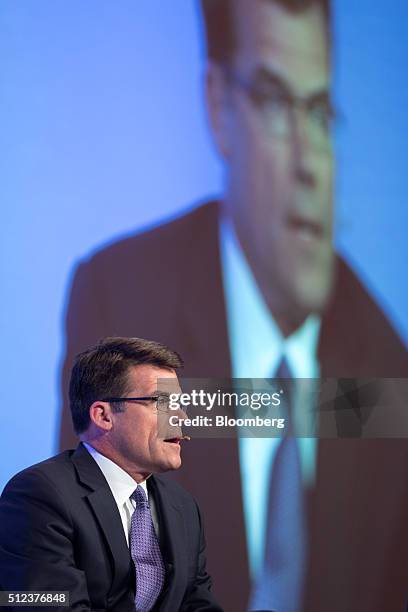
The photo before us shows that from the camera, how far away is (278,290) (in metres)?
3.05

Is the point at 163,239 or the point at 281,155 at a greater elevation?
the point at 281,155

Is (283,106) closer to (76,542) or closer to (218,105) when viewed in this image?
(218,105)

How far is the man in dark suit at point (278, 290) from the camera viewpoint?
299 centimetres

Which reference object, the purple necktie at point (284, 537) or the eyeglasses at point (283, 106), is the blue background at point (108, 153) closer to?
the eyeglasses at point (283, 106)

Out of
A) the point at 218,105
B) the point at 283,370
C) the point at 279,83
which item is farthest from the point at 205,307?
the point at 279,83

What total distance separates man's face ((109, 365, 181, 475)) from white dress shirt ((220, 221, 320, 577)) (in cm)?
92

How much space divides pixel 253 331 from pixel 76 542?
49.7 inches

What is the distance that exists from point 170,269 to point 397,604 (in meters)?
1.49

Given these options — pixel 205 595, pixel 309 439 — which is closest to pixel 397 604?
pixel 309 439

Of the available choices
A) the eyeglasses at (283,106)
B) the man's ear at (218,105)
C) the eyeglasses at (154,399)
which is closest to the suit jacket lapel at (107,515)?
the eyeglasses at (154,399)

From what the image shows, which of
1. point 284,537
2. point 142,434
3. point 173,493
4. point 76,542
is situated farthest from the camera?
point 284,537

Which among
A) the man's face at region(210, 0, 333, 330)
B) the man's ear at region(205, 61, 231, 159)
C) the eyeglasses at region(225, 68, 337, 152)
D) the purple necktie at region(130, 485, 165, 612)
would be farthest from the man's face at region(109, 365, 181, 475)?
the eyeglasses at region(225, 68, 337, 152)

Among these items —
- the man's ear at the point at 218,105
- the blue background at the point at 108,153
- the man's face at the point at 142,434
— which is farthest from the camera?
the man's ear at the point at 218,105

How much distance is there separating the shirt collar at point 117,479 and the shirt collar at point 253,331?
0.94 meters
